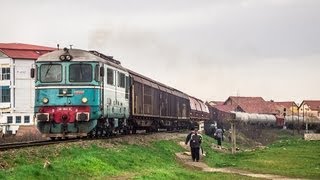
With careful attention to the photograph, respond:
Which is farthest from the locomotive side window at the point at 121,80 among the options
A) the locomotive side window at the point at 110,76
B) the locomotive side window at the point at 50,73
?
the locomotive side window at the point at 50,73

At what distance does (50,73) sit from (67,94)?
1.45m

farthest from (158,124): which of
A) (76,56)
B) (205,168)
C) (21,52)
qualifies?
(21,52)

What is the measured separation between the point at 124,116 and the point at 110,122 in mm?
2703

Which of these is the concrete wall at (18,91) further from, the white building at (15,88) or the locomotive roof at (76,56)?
the locomotive roof at (76,56)

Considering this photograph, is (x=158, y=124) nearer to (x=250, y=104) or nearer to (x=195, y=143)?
(x=195, y=143)

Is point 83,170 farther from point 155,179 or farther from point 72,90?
point 72,90

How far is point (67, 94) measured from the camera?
83.6ft

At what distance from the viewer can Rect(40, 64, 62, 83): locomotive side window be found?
25906mm

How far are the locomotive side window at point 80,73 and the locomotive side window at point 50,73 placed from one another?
574 millimetres

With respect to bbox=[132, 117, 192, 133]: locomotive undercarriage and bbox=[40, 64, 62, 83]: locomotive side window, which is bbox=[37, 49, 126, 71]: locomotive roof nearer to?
bbox=[40, 64, 62, 83]: locomotive side window

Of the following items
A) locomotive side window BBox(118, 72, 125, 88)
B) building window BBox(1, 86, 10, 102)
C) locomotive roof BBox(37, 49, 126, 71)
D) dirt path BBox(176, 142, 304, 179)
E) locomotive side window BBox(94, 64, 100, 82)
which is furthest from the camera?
building window BBox(1, 86, 10, 102)

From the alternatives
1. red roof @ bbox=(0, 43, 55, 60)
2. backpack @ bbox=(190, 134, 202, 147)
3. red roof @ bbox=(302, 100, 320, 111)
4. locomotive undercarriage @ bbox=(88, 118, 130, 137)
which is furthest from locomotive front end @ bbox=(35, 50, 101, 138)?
red roof @ bbox=(302, 100, 320, 111)

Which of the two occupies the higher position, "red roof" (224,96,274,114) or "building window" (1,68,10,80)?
"building window" (1,68,10,80)

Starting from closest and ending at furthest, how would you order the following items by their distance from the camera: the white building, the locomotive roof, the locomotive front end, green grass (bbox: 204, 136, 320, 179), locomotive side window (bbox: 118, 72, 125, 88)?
green grass (bbox: 204, 136, 320, 179)
the locomotive front end
the locomotive roof
locomotive side window (bbox: 118, 72, 125, 88)
the white building
